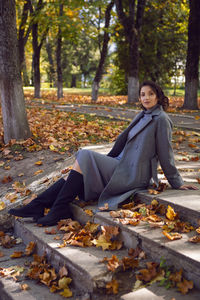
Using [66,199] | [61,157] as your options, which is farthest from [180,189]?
[61,157]

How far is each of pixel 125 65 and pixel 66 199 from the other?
71.4 feet

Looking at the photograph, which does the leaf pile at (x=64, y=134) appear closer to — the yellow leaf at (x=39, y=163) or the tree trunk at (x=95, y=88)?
the yellow leaf at (x=39, y=163)

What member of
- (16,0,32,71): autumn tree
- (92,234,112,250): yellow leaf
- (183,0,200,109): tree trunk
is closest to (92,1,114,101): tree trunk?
(16,0,32,71): autumn tree

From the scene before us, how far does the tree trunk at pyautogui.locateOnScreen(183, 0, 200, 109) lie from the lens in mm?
12164

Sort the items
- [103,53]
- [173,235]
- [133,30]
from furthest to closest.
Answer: [103,53]
[133,30]
[173,235]

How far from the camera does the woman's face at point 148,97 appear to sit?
Result: 3.73 metres

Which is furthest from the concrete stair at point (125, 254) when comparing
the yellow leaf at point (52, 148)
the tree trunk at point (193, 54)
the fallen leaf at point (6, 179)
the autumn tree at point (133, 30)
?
the autumn tree at point (133, 30)

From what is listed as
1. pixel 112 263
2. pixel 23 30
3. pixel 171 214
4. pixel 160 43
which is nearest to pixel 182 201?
pixel 171 214

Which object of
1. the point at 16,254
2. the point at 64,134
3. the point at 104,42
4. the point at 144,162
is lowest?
the point at 16,254

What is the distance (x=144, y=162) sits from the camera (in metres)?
3.70

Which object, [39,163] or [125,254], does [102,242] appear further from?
[39,163]

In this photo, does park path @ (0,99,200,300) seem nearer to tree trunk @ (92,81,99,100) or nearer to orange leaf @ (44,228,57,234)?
orange leaf @ (44,228,57,234)

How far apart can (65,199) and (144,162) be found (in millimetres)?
985

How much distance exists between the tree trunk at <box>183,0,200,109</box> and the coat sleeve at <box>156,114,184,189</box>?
32.0 feet
